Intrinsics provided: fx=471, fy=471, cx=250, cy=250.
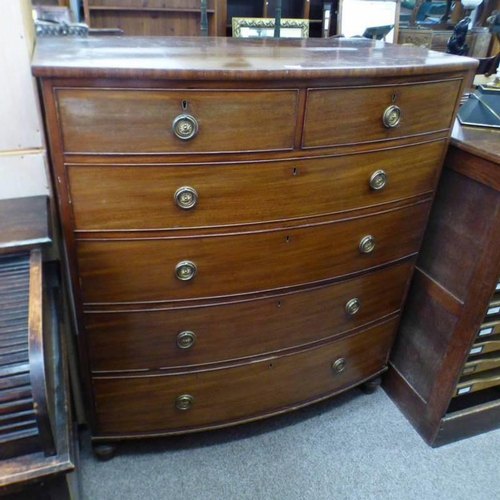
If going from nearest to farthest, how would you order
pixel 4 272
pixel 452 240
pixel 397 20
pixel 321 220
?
pixel 4 272
pixel 321 220
pixel 452 240
pixel 397 20

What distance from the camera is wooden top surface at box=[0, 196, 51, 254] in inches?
35.3

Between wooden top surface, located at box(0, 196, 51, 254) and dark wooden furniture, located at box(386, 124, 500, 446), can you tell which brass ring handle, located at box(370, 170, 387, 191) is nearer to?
dark wooden furniture, located at box(386, 124, 500, 446)

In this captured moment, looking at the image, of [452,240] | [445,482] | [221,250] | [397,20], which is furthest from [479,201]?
[397,20]

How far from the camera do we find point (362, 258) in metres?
1.33

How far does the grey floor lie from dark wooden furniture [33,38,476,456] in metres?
0.15

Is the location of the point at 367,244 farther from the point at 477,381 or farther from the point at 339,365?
the point at 477,381

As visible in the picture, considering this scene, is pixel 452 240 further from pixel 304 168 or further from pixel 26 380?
pixel 26 380

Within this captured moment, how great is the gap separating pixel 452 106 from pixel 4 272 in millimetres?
1140

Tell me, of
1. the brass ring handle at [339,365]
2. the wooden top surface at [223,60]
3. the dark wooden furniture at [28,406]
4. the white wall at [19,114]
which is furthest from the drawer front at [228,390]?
the wooden top surface at [223,60]

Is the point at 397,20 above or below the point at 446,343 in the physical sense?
above

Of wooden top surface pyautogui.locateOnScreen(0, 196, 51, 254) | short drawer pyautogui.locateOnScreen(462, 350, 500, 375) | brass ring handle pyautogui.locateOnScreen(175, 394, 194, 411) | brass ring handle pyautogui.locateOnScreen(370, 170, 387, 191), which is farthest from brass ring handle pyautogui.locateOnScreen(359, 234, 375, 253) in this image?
wooden top surface pyautogui.locateOnScreen(0, 196, 51, 254)

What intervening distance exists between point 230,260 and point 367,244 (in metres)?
0.40

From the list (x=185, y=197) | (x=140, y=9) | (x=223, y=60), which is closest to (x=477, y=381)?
(x=185, y=197)

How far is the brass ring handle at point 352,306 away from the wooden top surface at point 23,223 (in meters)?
0.84
